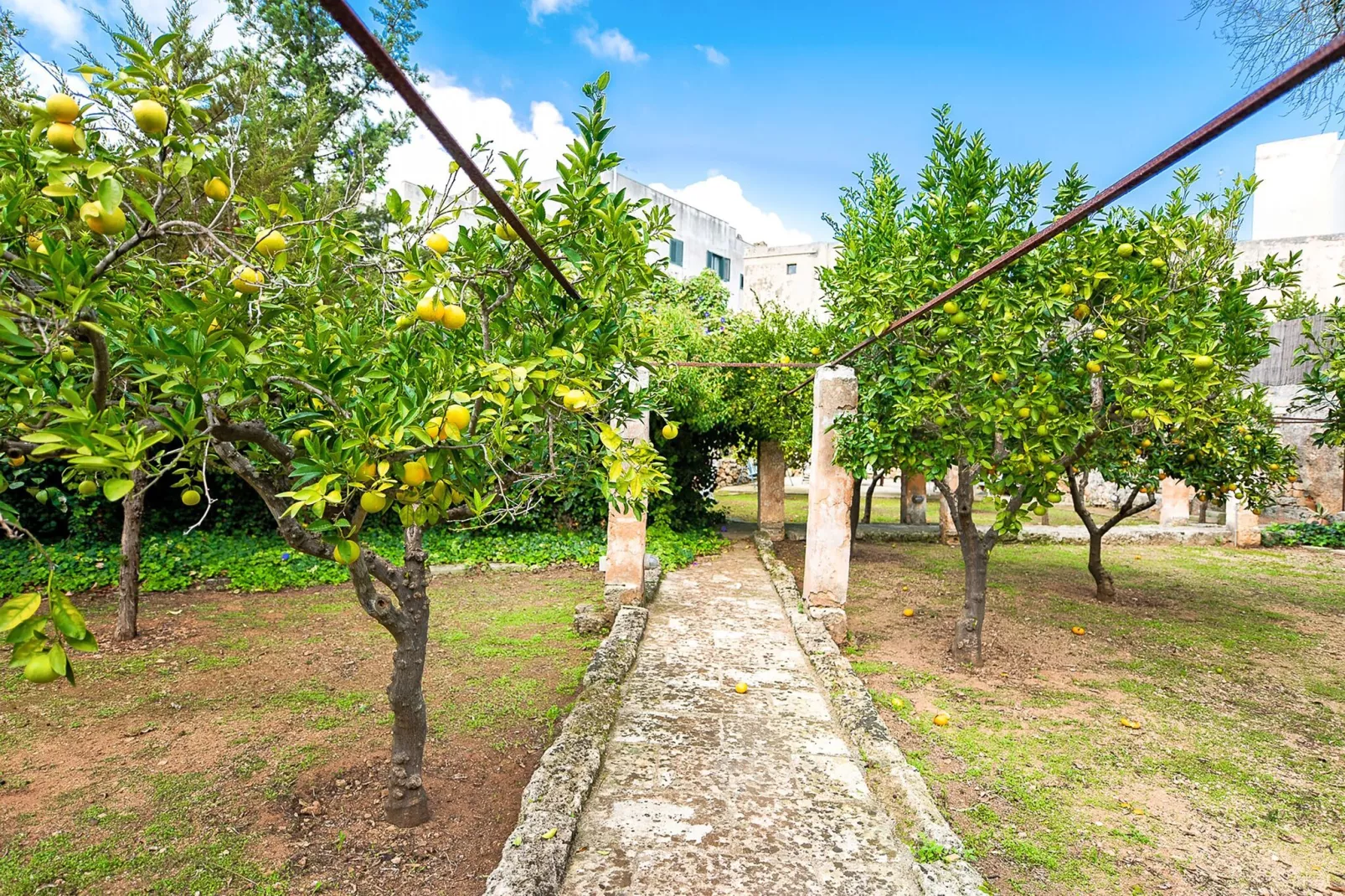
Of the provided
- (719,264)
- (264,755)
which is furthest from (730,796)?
(719,264)

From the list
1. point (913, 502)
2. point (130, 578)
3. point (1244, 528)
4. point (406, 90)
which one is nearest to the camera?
point (406, 90)

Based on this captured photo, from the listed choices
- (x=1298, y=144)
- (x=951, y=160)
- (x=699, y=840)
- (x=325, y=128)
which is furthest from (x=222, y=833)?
(x=1298, y=144)

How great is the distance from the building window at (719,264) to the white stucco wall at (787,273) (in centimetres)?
88

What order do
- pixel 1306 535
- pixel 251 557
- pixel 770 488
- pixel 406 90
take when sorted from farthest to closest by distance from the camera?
1. pixel 770 488
2. pixel 1306 535
3. pixel 251 557
4. pixel 406 90

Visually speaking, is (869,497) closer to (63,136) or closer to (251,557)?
(251,557)

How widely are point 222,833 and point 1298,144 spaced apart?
28347 millimetres

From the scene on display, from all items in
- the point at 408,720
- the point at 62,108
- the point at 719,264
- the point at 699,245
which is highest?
the point at 699,245

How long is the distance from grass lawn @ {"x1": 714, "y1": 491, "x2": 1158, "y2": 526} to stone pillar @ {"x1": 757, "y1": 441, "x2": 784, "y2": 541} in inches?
50.7

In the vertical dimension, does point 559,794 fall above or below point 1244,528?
below

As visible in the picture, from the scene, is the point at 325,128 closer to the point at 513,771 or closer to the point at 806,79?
the point at 806,79

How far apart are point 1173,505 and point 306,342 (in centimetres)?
1630

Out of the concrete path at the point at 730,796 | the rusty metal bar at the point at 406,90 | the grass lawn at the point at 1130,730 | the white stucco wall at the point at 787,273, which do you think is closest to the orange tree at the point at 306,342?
the rusty metal bar at the point at 406,90

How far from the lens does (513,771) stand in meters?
3.77

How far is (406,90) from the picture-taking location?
1.61 m
